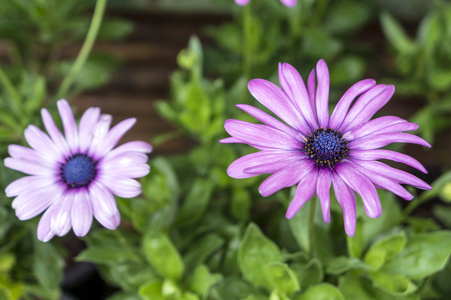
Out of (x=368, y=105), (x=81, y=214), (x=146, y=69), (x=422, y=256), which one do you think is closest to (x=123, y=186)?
(x=81, y=214)

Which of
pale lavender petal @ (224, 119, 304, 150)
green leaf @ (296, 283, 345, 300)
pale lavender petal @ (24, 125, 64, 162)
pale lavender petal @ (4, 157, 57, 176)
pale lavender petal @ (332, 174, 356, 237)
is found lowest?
green leaf @ (296, 283, 345, 300)

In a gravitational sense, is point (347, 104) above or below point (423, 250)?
above

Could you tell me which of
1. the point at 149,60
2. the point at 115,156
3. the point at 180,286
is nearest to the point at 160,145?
the point at 149,60

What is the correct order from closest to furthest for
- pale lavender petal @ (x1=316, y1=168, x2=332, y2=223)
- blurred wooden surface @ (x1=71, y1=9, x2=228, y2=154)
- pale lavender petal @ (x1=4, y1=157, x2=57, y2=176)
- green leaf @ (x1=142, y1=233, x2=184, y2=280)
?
pale lavender petal @ (x1=316, y1=168, x2=332, y2=223) < pale lavender petal @ (x1=4, y1=157, x2=57, y2=176) < green leaf @ (x1=142, y1=233, x2=184, y2=280) < blurred wooden surface @ (x1=71, y1=9, x2=228, y2=154)

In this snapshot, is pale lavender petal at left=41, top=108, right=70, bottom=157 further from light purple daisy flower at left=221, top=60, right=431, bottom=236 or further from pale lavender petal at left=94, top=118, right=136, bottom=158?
light purple daisy flower at left=221, top=60, right=431, bottom=236

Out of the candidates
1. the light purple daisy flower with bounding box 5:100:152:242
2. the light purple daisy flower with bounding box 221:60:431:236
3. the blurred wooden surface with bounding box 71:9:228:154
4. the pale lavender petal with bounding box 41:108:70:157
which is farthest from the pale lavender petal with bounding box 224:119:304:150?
the blurred wooden surface with bounding box 71:9:228:154

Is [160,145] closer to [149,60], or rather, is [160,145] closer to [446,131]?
[149,60]
